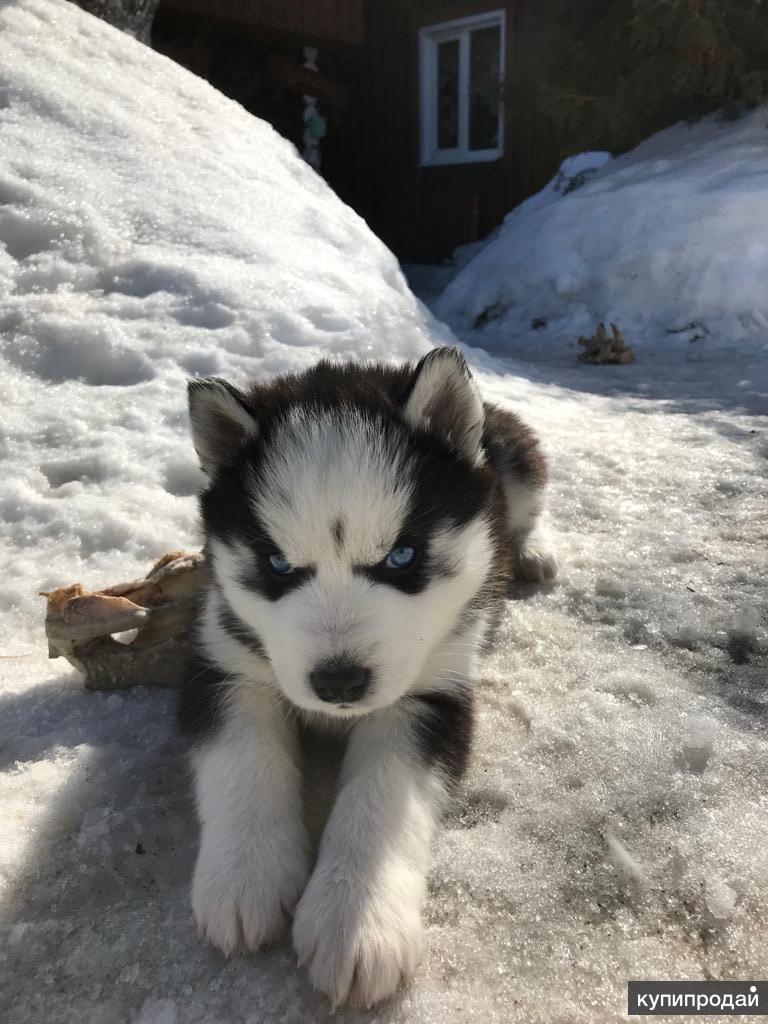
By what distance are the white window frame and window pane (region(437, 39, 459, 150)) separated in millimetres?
95

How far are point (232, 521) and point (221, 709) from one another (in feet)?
1.54

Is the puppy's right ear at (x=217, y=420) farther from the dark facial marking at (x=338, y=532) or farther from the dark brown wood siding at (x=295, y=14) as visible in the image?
the dark brown wood siding at (x=295, y=14)

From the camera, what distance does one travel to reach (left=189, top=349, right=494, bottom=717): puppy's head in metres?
1.58

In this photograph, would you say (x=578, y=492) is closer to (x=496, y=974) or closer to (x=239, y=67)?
(x=496, y=974)

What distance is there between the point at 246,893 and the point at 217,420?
1.11 meters

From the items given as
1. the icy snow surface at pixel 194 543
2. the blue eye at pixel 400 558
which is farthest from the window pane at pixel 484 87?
the blue eye at pixel 400 558

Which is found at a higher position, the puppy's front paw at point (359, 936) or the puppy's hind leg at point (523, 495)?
the puppy's hind leg at point (523, 495)

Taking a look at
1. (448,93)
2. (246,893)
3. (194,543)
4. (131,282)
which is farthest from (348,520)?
(448,93)

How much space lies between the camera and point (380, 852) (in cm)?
150

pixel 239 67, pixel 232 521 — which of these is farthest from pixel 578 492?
pixel 239 67

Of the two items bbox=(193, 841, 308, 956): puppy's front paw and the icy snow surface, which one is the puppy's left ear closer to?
the icy snow surface

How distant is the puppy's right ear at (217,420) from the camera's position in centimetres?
190

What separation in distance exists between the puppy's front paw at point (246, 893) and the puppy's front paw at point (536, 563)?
5.37 feet

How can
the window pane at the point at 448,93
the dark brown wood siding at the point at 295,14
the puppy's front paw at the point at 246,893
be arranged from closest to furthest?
the puppy's front paw at the point at 246,893 < the dark brown wood siding at the point at 295,14 < the window pane at the point at 448,93
